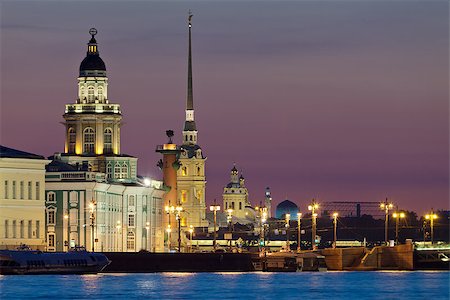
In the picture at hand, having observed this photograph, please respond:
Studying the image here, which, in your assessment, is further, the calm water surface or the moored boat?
the moored boat

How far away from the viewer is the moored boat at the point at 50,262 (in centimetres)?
17600

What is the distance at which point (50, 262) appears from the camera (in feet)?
582

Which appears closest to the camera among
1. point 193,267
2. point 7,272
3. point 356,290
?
point 356,290

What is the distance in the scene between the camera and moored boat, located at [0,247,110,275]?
176m

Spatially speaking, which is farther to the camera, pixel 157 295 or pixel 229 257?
pixel 229 257

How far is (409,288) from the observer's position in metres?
151

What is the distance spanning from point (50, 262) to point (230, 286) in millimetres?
23659

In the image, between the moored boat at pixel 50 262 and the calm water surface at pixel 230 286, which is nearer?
the calm water surface at pixel 230 286

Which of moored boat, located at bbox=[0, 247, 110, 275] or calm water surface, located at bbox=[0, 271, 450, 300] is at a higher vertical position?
moored boat, located at bbox=[0, 247, 110, 275]

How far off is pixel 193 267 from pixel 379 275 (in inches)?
742

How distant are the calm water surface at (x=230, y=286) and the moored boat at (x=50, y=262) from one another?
1264mm

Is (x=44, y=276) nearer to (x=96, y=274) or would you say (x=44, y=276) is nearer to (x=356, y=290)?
(x=96, y=274)

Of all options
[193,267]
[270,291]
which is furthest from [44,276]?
[270,291]

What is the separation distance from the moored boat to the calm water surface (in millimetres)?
1264
